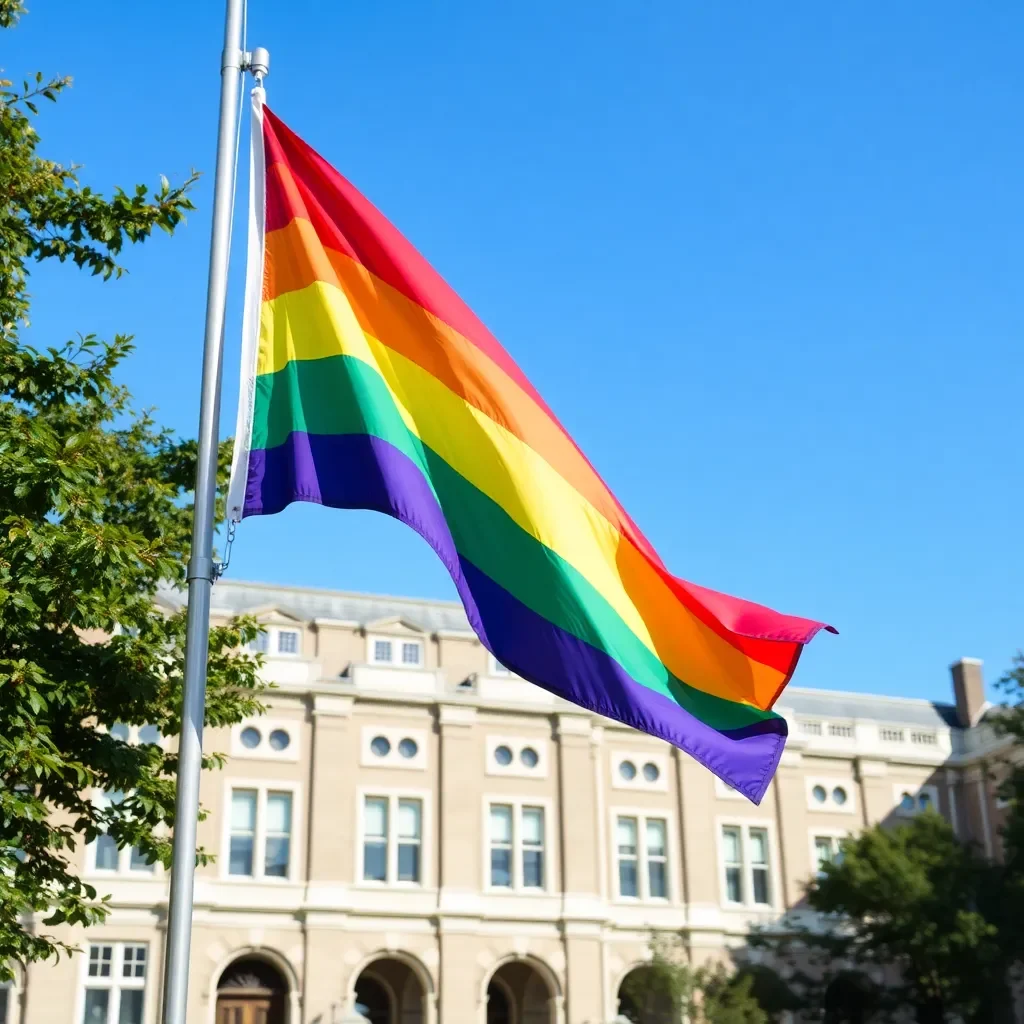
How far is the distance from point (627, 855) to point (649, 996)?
4.34 m

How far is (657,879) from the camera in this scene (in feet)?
143

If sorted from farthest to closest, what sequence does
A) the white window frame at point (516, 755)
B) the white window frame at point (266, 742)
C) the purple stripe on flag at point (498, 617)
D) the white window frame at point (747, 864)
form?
the white window frame at point (747, 864)
the white window frame at point (516, 755)
the white window frame at point (266, 742)
the purple stripe on flag at point (498, 617)

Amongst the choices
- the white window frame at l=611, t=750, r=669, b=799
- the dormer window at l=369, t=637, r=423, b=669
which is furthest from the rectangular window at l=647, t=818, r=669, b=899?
the dormer window at l=369, t=637, r=423, b=669

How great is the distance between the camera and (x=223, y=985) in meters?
38.5

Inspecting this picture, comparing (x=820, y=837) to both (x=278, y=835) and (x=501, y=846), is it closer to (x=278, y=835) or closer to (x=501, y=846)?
(x=501, y=846)

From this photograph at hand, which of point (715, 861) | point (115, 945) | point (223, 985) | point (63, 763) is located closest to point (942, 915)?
point (715, 861)

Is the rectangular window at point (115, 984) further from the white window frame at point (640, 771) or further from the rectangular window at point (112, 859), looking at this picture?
the white window frame at point (640, 771)

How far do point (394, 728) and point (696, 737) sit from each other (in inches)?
1283

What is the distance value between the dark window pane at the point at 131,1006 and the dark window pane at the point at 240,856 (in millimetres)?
3991

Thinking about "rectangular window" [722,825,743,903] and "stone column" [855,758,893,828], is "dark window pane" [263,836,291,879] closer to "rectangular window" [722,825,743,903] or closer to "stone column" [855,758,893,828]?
"rectangular window" [722,825,743,903]

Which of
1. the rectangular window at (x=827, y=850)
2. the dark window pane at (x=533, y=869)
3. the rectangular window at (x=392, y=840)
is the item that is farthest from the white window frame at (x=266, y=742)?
the rectangular window at (x=827, y=850)

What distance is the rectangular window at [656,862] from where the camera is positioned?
43.4 m

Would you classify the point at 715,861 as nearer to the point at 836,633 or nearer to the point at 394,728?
the point at 394,728

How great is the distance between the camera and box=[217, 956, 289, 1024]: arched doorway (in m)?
38.2
